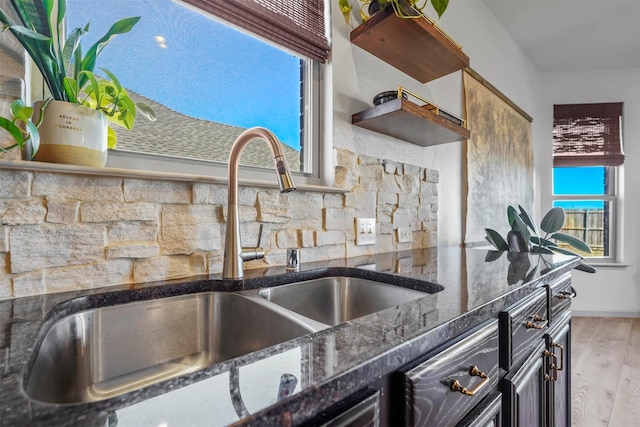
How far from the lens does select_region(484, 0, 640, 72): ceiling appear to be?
2.61 m

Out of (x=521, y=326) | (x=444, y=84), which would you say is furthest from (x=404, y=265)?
(x=444, y=84)

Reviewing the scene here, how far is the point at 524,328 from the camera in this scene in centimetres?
88

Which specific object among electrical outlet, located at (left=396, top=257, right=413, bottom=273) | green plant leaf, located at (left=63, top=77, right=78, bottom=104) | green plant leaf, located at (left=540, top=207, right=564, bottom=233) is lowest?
electrical outlet, located at (left=396, top=257, right=413, bottom=273)

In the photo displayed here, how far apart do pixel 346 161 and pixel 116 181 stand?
0.85m

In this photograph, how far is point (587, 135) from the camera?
3.73 m

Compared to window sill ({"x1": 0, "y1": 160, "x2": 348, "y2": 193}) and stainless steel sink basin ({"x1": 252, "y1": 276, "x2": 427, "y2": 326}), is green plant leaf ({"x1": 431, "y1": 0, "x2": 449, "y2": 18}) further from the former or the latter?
stainless steel sink basin ({"x1": 252, "y1": 276, "x2": 427, "y2": 326})

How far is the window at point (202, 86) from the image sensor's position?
3.13ft

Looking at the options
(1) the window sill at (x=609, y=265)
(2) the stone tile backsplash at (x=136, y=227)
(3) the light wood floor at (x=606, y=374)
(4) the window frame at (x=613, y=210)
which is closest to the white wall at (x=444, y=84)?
(2) the stone tile backsplash at (x=136, y=227)

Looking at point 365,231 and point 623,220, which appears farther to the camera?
point 623,220

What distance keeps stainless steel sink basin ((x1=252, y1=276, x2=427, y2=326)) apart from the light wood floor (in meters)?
1.60

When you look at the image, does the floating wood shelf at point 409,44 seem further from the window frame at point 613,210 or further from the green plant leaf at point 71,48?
the window frame at point 613,210


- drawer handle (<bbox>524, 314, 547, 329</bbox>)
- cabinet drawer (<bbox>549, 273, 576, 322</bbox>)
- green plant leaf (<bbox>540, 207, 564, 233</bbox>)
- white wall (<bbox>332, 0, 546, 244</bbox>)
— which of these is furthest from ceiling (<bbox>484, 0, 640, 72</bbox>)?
drawer handle (<bbox>524, 314, 547, 329</bbox>)

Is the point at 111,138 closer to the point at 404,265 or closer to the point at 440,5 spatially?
the point at 404,265

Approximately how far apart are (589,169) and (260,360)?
4.71m
